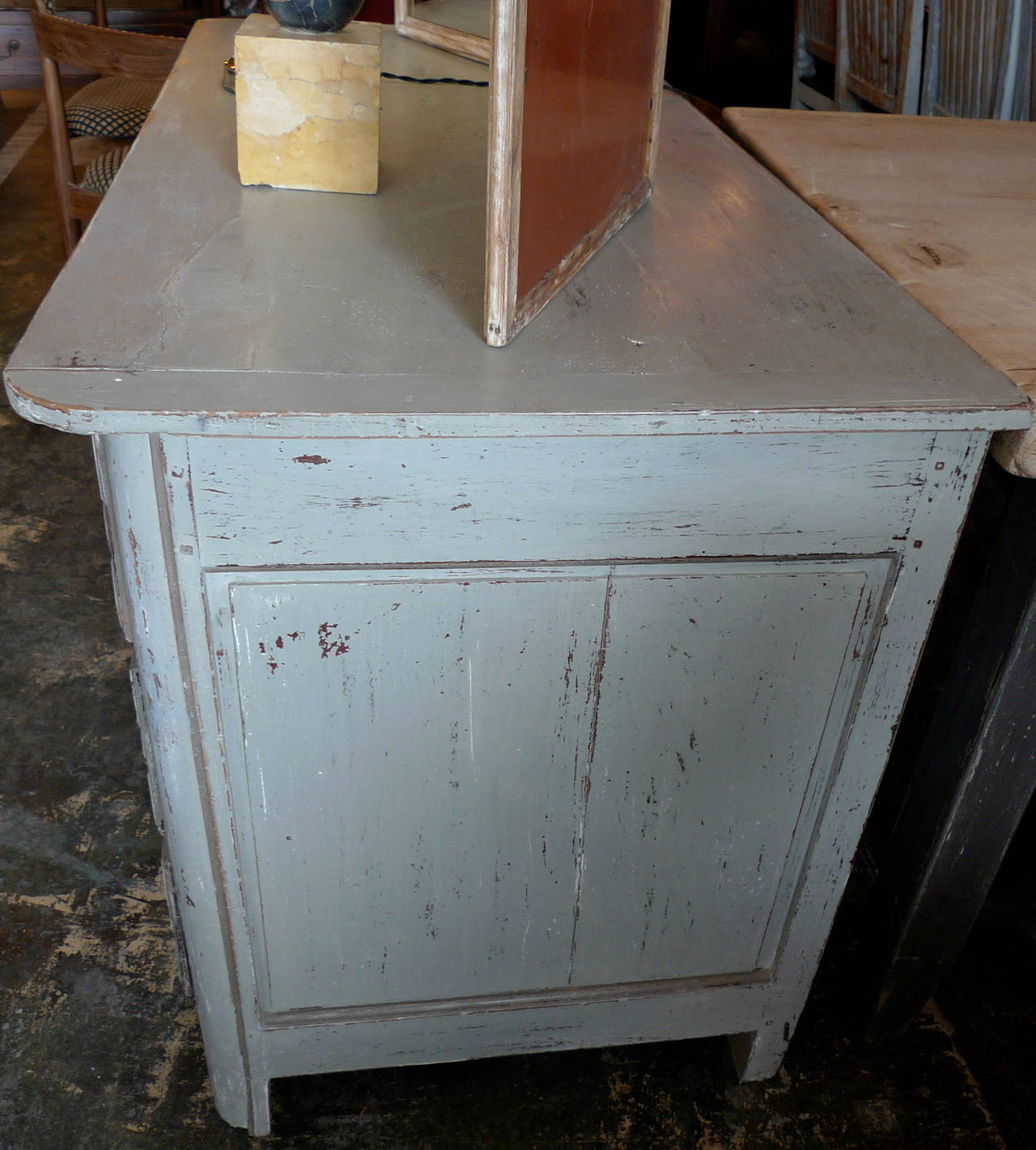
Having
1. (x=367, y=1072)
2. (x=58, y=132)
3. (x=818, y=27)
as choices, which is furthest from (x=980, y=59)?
(x=367, y=1072)

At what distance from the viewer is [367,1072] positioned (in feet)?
3.89

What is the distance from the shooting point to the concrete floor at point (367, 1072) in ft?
3.69

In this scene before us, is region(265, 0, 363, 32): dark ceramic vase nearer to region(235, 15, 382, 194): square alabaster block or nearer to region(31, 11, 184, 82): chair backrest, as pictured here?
region(235, 15, 382, 194): square alabaster block

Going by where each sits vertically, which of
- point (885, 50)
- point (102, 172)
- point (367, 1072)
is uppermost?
point (885, 50)

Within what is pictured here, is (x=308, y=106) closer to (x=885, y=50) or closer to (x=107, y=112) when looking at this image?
(x=107, y=112)

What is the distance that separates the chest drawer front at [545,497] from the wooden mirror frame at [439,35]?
0.92 m

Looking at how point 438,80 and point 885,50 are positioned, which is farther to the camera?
point 885,50

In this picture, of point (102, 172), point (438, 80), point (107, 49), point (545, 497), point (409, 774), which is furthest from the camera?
point (102, 172)

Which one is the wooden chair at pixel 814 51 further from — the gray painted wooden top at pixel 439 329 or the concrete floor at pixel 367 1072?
the concrete floor at pixel 367 1072

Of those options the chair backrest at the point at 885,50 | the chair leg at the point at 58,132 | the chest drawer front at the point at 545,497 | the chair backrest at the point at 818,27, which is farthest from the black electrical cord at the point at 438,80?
the chair backrest at the point at 818,27

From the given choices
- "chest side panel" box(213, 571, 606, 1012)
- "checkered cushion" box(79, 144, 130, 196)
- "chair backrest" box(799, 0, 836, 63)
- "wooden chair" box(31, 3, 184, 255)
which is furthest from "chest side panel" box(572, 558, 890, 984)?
"chair backrest" box(799, 0, 836, 63)

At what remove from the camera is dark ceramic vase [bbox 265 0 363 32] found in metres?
0.94

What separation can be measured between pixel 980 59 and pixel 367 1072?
209cm

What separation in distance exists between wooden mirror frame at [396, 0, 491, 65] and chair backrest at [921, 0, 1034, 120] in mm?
1022
